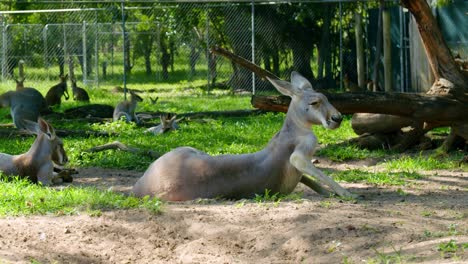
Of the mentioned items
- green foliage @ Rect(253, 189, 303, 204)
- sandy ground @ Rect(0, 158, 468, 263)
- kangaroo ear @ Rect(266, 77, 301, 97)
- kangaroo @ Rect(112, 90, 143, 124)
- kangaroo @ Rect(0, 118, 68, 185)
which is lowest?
kangaroo @ Rect(112, 90, 143, 124)

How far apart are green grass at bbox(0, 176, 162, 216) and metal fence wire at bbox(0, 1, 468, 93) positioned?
1620cm

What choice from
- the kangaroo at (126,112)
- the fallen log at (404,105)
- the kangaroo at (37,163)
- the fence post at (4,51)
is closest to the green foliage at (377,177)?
the fallen log at (404,105)

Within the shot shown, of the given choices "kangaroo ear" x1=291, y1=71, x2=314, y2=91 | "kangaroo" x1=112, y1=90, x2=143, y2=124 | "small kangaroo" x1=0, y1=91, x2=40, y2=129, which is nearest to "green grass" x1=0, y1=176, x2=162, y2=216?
"kangaroo ear" x1=291, y1=71, x2=314, y2=91

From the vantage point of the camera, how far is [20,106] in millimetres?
18047

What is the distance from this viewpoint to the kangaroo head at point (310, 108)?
8.82 m

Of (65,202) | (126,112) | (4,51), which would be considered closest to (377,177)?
(65,202)

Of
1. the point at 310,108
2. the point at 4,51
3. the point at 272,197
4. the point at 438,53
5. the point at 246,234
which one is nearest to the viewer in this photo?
the point at 246,234

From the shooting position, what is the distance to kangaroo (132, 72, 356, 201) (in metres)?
8.46

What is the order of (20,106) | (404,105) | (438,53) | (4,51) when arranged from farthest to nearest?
(4,51) < (20,106) < (438,53) < (404,105)

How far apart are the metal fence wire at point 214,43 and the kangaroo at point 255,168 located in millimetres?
15386

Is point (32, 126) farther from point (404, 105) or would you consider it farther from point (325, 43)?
point (325, 43)

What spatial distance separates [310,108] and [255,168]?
0.85 metres

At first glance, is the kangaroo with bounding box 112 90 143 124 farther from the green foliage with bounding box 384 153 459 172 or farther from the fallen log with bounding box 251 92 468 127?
the green foliage with bounding box 384 153 459 172

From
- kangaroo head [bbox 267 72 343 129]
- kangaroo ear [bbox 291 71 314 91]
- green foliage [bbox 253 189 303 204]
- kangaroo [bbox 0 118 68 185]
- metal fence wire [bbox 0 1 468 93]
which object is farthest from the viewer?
metal fence wire [bbox 0 1 468 93]
